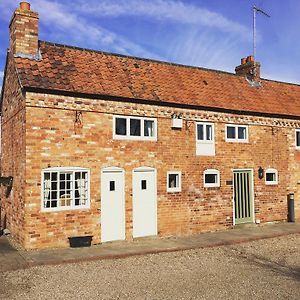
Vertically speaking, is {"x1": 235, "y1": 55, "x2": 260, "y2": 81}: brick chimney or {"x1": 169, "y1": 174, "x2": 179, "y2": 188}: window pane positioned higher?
{"x1": 235, "y1": 55, "x2": 260, "y2": 81}: brick chimney

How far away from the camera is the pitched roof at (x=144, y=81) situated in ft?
41.5

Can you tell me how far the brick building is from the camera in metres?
12.0

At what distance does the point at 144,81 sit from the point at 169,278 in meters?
8.30

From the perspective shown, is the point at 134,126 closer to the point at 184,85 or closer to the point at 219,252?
the point at 184,85

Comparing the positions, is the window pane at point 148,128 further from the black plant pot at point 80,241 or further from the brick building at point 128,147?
the black plant pot at point 80,241

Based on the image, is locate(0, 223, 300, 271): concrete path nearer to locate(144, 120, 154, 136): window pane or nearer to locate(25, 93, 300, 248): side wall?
locate(25, 93, 300, 248): side wall

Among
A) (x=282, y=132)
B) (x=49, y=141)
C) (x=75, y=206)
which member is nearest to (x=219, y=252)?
(x=75, y=206)

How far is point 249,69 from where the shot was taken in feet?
63.4

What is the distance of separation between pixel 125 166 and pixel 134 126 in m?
1.55

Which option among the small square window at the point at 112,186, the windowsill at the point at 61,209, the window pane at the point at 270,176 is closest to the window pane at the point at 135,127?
the small square window at the point at 112,186

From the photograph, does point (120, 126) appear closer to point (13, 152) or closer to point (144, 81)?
point (144, 81)

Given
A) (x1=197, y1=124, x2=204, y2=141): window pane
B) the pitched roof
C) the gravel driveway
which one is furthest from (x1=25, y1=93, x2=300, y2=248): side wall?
the gravel driveway

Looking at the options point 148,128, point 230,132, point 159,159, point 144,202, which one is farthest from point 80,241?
point 230,132

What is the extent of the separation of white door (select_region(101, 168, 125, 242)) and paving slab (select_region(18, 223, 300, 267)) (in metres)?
0.39
